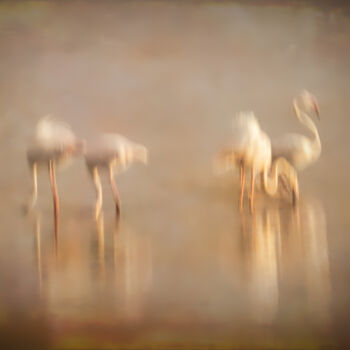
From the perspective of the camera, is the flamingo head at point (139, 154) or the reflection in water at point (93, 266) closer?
the reflection in water at point (93, 266)

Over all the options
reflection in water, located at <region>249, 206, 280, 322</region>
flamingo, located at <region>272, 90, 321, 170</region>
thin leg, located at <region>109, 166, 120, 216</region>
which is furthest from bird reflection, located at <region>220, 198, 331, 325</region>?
thin leg, located at <region>109, 166, 120, 216</region>

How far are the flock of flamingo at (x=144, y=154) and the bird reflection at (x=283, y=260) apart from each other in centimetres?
8

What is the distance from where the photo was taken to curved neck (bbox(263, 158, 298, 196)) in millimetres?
1705

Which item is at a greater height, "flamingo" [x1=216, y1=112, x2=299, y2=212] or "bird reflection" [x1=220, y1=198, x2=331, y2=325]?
"flamingo" [x1=216, y1=112, x2=299, y2=212]

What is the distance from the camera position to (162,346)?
1.46 meters

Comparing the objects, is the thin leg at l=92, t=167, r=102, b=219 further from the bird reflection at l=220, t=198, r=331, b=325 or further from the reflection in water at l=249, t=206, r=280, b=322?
the reflection in water at l=249, t=206, r=280, b=322

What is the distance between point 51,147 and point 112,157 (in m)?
0.23

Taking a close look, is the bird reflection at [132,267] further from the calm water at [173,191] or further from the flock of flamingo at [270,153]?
the flock of flamingo at [270,153]

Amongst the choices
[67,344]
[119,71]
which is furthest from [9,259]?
[119,71]

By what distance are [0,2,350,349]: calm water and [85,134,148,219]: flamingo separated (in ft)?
0.09

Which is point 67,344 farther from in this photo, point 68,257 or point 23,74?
point 23,74

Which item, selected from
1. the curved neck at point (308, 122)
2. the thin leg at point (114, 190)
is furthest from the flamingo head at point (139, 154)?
the curved neck at point (308, 122)

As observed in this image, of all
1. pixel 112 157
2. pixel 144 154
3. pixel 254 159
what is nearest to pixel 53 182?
pixel 112 157

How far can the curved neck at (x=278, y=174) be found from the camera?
171 cm
